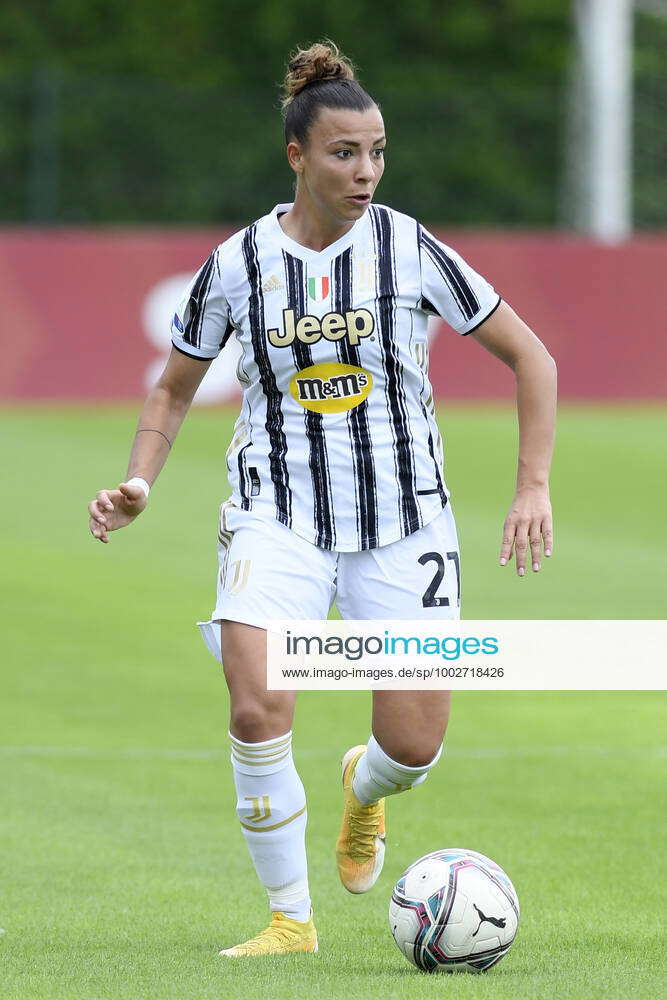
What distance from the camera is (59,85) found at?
93.0 ft

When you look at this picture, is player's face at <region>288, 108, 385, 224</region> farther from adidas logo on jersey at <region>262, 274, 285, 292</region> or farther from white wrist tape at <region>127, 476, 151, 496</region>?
white wrist tape at <region>127, 476, 151, 496</region>

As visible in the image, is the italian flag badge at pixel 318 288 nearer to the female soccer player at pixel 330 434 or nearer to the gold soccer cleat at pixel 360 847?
the female soccer player at pixel 330 434

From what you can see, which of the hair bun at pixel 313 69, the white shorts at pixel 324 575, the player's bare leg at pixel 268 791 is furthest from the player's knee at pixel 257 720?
the hair bun at pixel 313 69

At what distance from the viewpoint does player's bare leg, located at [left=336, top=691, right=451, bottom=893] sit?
5.37m

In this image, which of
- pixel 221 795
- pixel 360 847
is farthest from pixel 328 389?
pixel 221 795

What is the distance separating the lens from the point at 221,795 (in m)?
7.47

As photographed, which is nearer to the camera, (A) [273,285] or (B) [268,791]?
(B) [268,791]

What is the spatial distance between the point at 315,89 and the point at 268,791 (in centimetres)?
191

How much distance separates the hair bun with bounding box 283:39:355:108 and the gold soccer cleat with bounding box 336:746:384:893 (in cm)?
209

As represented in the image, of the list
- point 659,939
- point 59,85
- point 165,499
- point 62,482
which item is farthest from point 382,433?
point 59,85

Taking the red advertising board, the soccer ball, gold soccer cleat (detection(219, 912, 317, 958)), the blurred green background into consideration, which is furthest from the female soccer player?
the blurred green background

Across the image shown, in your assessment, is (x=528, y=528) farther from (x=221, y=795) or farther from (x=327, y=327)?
(x=221, y=795)

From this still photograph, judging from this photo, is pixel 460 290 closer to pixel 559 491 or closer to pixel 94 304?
pixel 559 491

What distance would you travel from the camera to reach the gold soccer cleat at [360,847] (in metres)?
5.74
